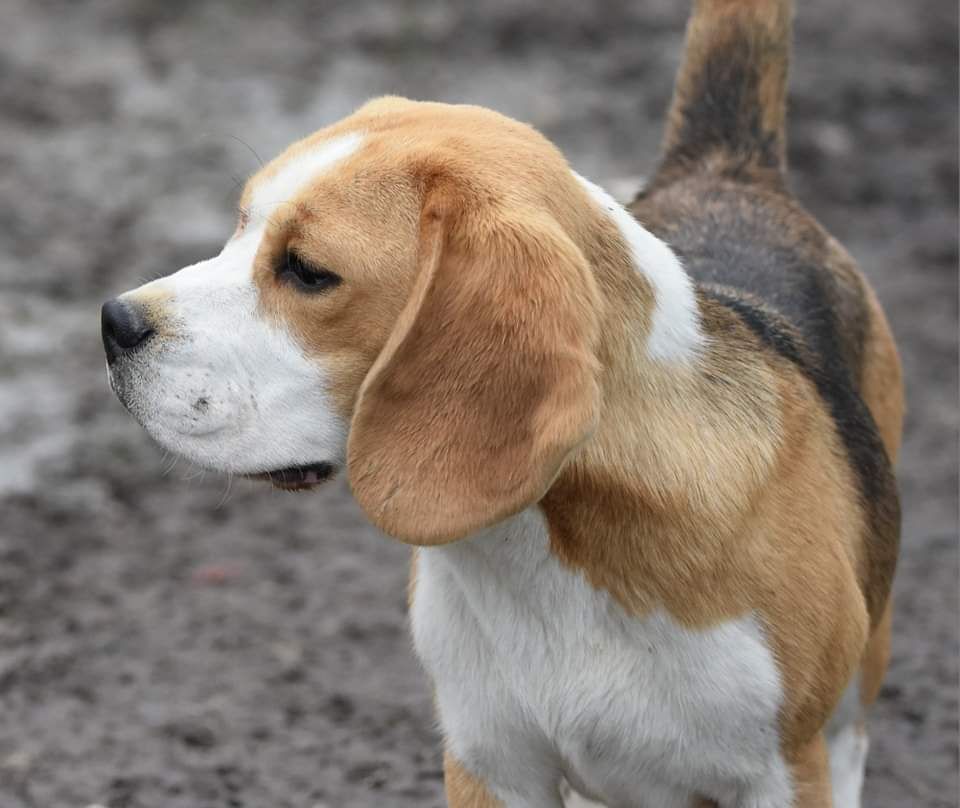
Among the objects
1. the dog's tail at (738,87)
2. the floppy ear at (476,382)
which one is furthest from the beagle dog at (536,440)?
the dog's tail at (738,87)

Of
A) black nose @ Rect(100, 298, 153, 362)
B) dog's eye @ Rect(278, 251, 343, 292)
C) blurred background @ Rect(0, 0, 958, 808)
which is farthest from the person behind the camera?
blurred background @ Rect(0, 0, 958, 808)

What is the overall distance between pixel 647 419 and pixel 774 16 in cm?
217

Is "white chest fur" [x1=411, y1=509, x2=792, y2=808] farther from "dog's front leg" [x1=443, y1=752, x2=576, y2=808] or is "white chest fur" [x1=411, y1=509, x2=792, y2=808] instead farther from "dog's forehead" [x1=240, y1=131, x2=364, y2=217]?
"dog's forehead" [x1=240, y1=131, x2=364, y2=217]

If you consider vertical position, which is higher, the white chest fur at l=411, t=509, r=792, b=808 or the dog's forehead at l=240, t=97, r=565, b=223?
the dog's forehead at l=240, t=97, r=565, b=223

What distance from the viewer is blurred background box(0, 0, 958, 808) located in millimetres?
5375

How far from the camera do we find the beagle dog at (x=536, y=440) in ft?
10.4

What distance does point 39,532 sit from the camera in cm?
653

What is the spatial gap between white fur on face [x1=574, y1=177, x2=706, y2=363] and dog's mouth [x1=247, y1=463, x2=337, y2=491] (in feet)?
2.37

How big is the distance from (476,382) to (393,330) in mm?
212

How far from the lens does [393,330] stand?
129 inches

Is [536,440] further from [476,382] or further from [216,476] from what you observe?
[216,476]

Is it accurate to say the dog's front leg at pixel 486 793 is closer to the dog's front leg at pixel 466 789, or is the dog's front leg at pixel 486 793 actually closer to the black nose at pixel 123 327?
the dog's front leg at pixel 466 789

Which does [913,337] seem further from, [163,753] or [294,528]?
[163,753]

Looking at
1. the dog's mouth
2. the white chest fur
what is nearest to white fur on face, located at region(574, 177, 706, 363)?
the white chest fur
